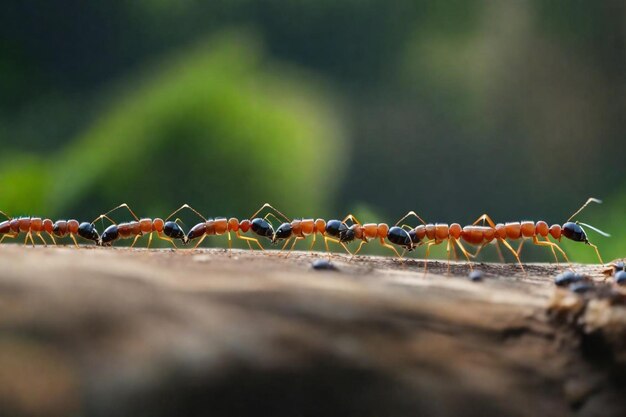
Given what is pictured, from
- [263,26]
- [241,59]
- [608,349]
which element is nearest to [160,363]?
[608,349]

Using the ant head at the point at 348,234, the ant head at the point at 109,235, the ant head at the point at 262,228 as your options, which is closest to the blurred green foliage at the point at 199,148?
the ant head at the point at 109,235

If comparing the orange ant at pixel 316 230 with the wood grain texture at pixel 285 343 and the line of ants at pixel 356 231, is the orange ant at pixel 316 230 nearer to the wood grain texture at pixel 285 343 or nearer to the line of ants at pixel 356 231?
the line of ants at pixel 356 231

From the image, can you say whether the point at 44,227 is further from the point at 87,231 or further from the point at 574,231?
the point at 574,231

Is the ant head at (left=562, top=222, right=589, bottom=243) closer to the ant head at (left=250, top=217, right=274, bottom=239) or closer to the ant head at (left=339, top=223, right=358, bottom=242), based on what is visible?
the ant head at (left=339, top=223, right=358, bottom=242)

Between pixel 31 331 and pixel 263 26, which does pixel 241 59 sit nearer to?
pixel 263 26

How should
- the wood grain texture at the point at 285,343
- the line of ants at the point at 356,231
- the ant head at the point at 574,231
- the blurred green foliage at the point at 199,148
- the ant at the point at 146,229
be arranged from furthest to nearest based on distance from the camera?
the blurred green foliage at the point at 199,148
the ant at the point at 146,229
the ant head at the point at 574,231
the line of ants at the point at 356,231
the wood grain texture at the point at 285,343

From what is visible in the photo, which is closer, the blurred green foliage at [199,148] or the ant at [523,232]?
the ant at [523,232]

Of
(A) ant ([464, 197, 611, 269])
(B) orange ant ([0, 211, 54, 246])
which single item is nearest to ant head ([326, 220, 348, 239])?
(A) ant ([464, 197, 611, 269])
